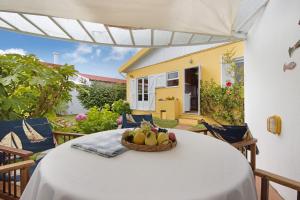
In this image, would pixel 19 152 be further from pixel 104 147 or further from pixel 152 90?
pixel 152 90

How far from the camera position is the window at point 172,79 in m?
8.74

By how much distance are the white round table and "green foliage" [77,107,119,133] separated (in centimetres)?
268

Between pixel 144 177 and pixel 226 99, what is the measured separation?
5.61m

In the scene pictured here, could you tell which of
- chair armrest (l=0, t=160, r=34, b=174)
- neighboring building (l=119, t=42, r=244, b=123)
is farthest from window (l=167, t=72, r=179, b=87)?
chair armrest (l=0, t=160, r=34, b=174)

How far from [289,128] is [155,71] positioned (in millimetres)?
7699

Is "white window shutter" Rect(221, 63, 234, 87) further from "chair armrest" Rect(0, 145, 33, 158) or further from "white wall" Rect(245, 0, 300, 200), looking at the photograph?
"chair armrest" Rect(0, 145, 33, 158)

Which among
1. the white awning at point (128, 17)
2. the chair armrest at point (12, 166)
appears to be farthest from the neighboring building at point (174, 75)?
the chair armrest at point (12, 166)

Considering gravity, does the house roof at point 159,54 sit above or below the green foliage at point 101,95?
above

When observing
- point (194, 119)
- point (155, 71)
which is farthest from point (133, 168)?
point (155, 71)

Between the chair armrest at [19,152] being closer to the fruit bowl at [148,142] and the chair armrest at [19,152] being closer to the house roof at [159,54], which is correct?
the fruit bowl at [148,142]

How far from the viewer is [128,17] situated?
2.88 metres

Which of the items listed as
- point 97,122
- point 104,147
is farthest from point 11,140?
point 97,122

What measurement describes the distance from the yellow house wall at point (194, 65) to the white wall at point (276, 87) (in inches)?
103

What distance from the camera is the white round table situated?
3.26 feet
